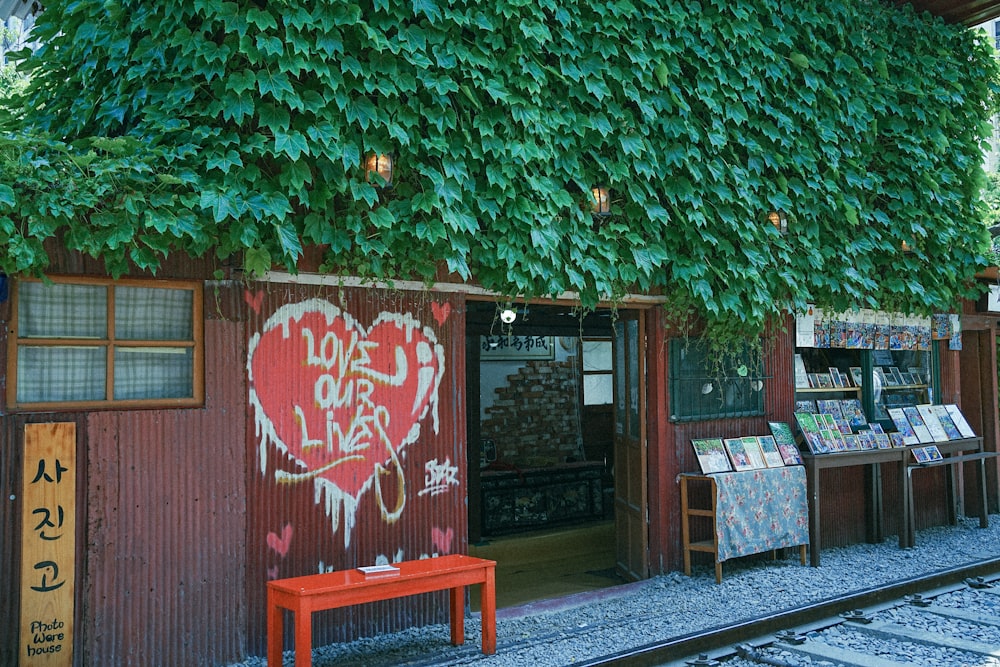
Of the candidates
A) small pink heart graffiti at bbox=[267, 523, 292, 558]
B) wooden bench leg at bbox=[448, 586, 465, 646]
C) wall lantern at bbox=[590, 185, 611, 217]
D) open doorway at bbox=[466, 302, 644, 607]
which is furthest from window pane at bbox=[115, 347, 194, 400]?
open doorway at bbox=[466, 302, 644, 607]

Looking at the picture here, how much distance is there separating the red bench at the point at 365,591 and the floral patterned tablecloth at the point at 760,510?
9.26ft

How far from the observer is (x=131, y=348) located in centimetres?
538

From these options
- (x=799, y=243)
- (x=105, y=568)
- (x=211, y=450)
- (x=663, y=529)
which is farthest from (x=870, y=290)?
(x=105, y=568)

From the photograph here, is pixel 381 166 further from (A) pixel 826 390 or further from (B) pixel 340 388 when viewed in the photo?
(A) pixel 826 390

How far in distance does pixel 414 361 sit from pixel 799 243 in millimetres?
4366

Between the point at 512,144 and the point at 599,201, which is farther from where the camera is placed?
the point at 599,201

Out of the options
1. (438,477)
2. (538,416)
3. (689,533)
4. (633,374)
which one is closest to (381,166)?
(438,477)

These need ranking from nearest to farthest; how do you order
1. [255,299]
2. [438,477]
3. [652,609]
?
[255,299] → [438,477] → [652,609]

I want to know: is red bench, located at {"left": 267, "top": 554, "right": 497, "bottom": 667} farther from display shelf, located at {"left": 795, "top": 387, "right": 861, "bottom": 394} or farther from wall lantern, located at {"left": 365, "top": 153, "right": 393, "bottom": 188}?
display shelf, located at {"left": 795, "top": 387, "right": 861, "bottom": 394}

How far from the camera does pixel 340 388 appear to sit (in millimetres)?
6055

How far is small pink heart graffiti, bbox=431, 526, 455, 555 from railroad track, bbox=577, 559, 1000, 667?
1.66 metres

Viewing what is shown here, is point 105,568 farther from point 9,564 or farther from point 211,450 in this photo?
point 211,450

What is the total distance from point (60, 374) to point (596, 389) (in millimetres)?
8562

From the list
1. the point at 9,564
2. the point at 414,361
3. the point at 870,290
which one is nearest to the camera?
the point at 9,564
